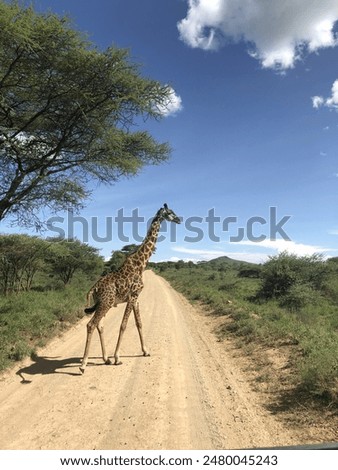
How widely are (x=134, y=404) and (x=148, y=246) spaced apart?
3.95 meters

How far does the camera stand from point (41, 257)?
23812 millimetres

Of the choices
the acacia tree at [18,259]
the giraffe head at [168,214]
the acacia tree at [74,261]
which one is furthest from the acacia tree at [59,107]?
the acacia tree at [74,261]

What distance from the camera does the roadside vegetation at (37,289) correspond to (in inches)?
356

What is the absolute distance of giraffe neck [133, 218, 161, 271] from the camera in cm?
841

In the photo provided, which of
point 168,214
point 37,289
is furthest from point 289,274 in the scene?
point 37,289

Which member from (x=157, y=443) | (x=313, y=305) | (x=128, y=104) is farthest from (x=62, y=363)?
(x=313, y=305)

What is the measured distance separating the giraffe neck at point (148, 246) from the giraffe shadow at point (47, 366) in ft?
8.60

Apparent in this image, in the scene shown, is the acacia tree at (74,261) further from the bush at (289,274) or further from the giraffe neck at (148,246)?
the giraffe neck at (148,246)

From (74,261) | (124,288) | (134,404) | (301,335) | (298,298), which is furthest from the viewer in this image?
(74,261)

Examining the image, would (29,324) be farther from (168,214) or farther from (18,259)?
(18,259)

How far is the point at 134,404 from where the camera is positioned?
544 centimetres

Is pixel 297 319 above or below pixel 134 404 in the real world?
above

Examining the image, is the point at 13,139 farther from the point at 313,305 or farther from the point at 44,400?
the point at 313,305
